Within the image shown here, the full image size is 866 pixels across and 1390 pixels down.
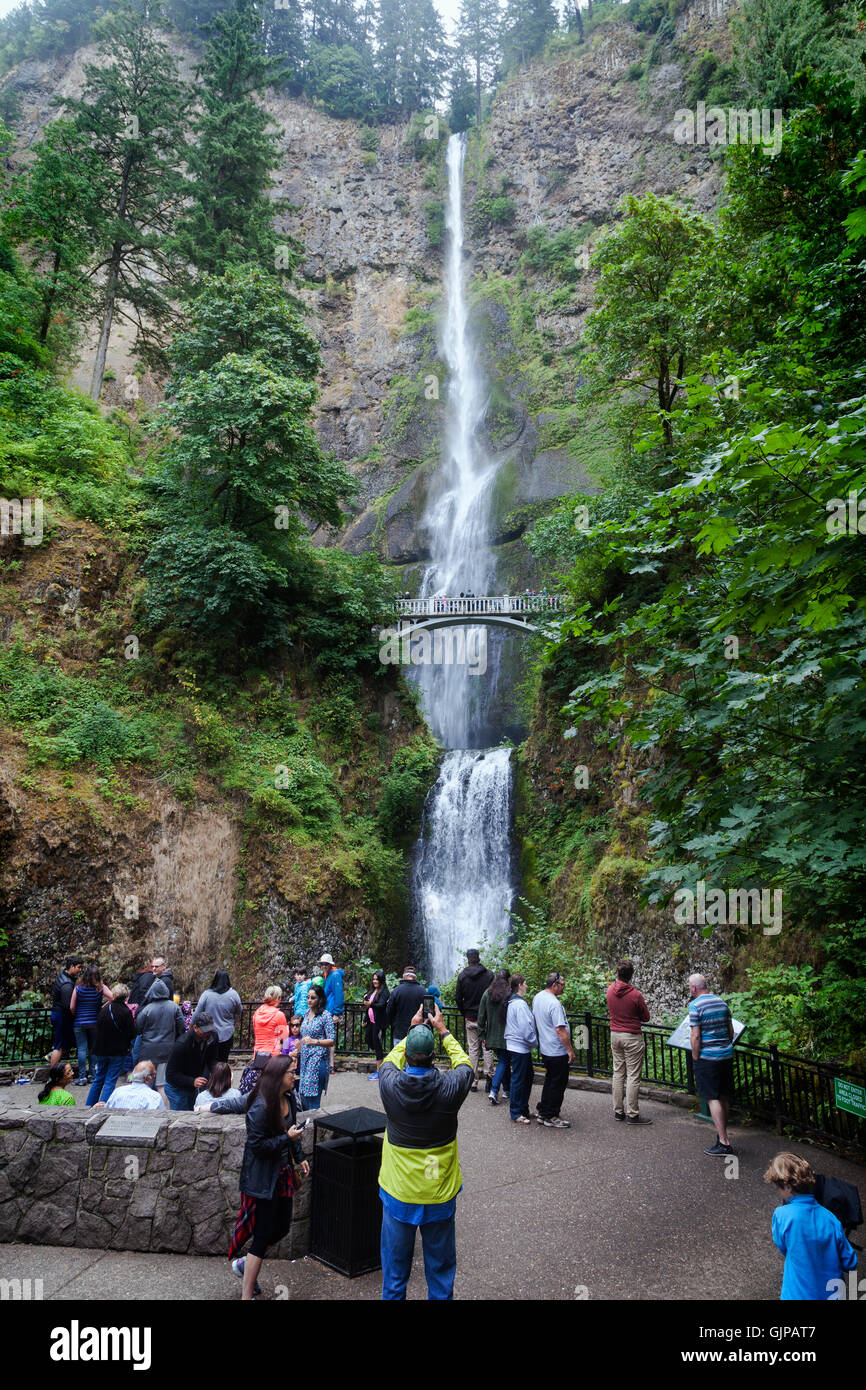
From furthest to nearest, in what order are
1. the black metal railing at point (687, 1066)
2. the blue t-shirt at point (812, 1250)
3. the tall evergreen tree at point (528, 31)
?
the tall evergreen tree at point (528, 31)
the black metal railing at point (687, 1066)
the blue t-shirt at point (812, 1250)

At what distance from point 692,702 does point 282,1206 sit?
488 cm

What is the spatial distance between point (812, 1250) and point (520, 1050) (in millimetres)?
5280

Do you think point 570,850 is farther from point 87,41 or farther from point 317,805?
point 87,41

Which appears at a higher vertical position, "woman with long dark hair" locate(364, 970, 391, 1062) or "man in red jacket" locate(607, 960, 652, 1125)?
"man in red jacket" locate(607, 960, 652, 1125)

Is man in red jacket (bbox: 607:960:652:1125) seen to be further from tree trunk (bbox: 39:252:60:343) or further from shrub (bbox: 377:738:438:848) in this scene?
tree trunk (bbox: 39:252:60:343)

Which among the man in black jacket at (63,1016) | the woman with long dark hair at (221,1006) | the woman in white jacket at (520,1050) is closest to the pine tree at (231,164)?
the man in black jacket at (63,1016)

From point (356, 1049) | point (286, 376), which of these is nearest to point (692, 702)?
point (356, 1049)

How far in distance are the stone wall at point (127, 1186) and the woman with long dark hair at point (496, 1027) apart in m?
3.85

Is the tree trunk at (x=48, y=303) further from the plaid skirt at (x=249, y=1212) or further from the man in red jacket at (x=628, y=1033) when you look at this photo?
the plaid skirt at (x=249, y=1212)

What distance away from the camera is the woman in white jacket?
8664mm

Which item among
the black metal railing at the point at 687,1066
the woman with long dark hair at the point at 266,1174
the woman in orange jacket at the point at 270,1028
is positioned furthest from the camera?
the woman in orange jacket at the point at 270,1028

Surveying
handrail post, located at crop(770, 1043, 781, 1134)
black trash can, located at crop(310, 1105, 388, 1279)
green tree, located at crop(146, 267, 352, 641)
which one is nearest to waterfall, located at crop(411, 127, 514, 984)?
green tree, located at crop(146, 267, 352, 641)

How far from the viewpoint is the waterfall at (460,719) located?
71.4ft

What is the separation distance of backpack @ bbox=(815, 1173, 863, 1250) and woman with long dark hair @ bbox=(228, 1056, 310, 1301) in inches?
124
